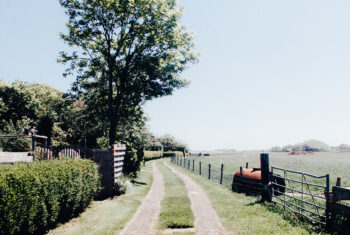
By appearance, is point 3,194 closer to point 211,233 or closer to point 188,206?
point 211,233

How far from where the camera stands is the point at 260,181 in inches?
545

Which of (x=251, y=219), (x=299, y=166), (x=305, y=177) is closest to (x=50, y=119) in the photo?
(x=299, y=166)

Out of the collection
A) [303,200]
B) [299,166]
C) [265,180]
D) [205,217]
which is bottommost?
[299,166]

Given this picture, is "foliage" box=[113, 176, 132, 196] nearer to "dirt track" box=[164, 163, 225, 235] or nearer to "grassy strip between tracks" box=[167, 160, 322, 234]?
"dirt track" box=[164, 163, 225, 235]

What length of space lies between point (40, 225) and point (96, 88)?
2342 cm

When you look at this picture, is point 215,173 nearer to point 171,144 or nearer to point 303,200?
point 303,200

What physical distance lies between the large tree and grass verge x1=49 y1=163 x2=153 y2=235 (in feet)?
45.0

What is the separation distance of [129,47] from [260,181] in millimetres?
18231

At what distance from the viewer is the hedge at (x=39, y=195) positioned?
607cm

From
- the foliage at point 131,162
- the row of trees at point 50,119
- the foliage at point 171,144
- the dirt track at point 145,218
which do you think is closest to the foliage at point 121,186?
the dirt track at point 145,218

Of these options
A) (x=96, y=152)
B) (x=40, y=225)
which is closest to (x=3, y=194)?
(x=40, y=225)

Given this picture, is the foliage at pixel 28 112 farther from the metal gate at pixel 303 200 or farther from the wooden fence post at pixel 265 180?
the metal gate at pixel 303 200

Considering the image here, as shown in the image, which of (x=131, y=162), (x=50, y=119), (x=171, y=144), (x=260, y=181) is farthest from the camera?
(x=171, y=144)

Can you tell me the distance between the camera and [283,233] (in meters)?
7.31
